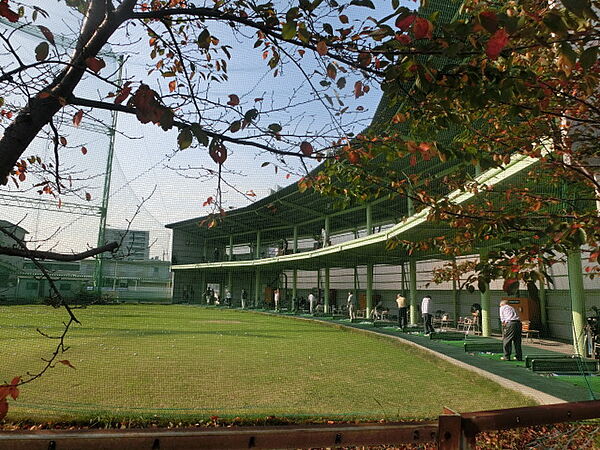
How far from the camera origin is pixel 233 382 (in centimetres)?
688

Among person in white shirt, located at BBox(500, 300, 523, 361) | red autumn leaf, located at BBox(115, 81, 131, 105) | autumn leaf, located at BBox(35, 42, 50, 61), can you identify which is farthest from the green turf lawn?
autumn leaf, located at BBox(35, 42, 50, 61)

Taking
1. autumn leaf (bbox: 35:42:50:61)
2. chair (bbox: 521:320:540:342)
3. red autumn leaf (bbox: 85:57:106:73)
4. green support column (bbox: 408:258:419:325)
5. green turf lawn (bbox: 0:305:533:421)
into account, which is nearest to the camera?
autumn leaf (bbox: 35:42:50:61)

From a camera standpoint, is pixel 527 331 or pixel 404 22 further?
pixel 527 331

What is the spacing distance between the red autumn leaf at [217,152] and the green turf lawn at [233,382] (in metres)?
4.04

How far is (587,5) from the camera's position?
1.21 metres

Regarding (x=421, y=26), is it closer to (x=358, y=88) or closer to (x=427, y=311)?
(x=358, y=88)

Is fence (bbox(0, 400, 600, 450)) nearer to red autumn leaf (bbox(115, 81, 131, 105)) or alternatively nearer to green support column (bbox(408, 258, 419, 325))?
red autumn leaf (bbox(115, 81, 131, 105))

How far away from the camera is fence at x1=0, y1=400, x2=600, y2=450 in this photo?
44.5 inches

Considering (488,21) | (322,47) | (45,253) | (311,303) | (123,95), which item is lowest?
(311,303)

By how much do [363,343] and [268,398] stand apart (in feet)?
24.9

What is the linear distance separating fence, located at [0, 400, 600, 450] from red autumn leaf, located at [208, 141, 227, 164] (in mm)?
1148

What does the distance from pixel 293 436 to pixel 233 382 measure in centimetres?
612

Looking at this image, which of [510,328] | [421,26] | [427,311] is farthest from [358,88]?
[427,311]


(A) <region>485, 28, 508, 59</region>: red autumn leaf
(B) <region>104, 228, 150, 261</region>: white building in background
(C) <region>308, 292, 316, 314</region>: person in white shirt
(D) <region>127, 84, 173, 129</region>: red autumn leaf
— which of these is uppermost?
(A) <region>485, 28, 508, 59</region>: red autumn leaf
